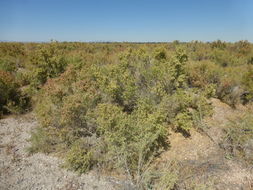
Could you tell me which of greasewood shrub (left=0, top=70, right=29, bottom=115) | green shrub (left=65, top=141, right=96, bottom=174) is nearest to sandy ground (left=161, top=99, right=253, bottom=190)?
green shrub (left=65, top=141, right=96, bottom=174)

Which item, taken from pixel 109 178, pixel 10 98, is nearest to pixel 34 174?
pixel 109 178

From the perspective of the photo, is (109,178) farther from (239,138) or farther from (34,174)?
(239,138)

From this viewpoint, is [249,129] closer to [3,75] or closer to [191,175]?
[191,175]

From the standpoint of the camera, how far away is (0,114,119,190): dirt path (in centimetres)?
436

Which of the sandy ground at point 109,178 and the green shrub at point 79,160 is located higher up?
the green shrub at point 79,160

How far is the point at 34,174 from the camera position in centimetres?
471

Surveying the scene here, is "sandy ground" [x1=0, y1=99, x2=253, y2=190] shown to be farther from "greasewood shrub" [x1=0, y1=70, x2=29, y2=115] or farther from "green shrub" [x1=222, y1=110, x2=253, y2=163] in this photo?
"greasewood shrub" [x1=0, y1=70, x2=29, y2=115]

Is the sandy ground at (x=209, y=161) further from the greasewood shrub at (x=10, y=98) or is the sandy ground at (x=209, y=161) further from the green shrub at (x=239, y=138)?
the greasewood shrub at (x=10, y=98)

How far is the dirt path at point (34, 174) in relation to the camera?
14.3 ft

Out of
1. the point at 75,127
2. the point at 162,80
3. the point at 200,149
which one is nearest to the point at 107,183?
the point at 75,127

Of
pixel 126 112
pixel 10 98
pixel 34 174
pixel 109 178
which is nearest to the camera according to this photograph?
pixel 109 178

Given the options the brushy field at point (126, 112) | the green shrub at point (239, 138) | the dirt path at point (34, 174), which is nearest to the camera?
the dirt path at point (34, 174)

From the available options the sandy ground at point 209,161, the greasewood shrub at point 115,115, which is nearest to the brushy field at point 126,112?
the greasewood shrub at point 115,115

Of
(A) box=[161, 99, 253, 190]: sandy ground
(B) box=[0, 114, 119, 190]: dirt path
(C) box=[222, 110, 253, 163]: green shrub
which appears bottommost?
(B) box=[0, 114, 119, 190]: dirt path
